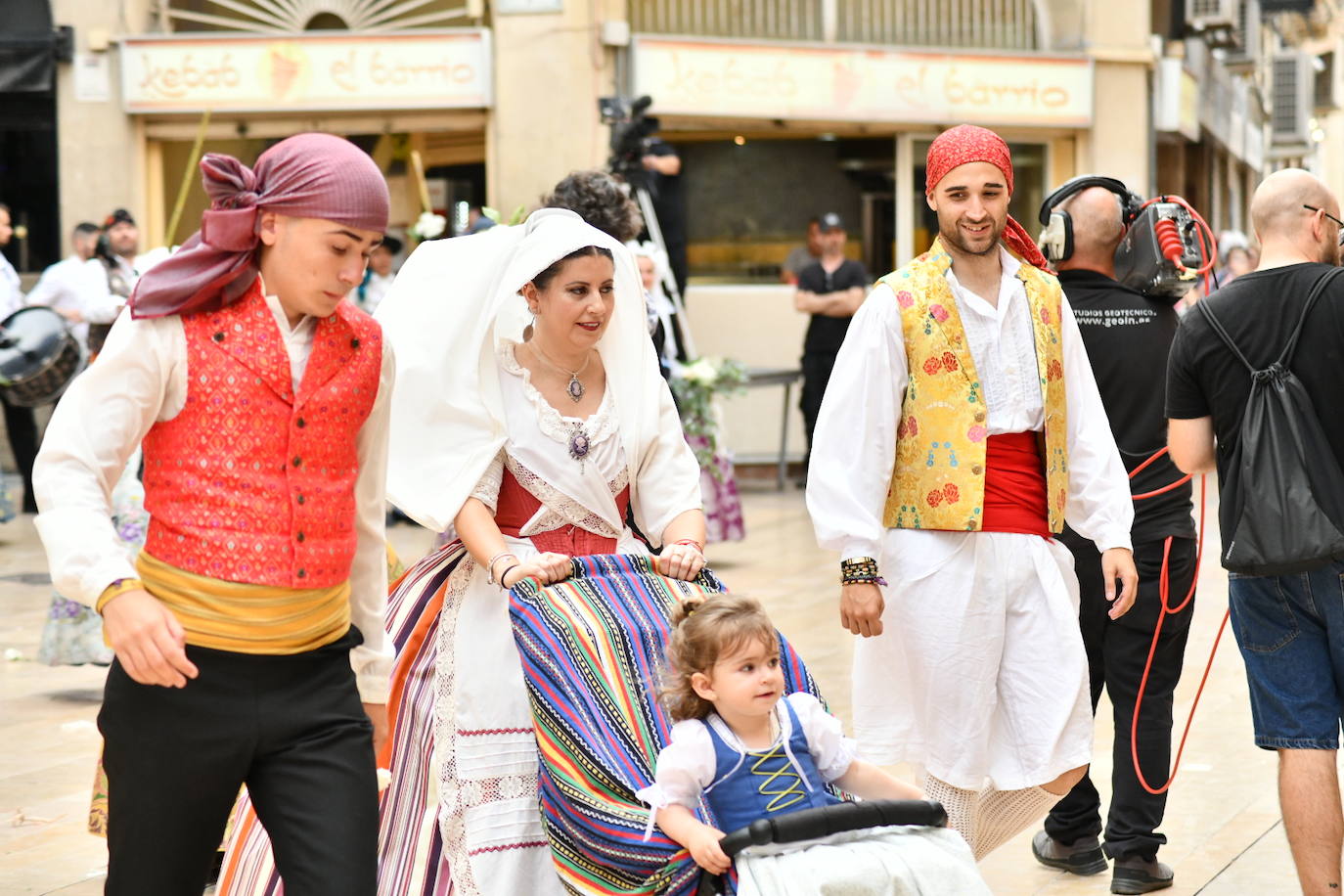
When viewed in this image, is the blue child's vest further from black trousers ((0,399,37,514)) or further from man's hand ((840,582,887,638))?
black trousers ((0,399,37,514))

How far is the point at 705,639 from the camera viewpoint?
367 cm

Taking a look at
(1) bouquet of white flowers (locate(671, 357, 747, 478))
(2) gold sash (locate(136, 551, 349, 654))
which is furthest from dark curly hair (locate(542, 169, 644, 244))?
(1) bouquet of white flowers (locate(671, 357, 747, 478))

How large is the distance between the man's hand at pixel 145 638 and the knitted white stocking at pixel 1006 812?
222cm

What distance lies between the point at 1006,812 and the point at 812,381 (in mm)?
10471

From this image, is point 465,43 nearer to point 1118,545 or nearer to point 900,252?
point 900,252

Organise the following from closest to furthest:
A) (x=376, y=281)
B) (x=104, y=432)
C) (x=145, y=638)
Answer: (x=145, y=638)
(x=104, y=432)
(x=376, y=281)

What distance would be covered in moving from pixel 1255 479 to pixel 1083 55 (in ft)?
40.7

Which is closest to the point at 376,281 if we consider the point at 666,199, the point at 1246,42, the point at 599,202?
the point at 666,199

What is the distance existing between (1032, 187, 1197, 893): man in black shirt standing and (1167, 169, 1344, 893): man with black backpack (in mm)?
835

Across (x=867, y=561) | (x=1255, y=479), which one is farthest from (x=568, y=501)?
(x=1255, y=479)

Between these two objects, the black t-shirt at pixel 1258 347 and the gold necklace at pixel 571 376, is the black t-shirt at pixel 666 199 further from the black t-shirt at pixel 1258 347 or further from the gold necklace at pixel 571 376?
the black t-shirt at pixel 1258 347

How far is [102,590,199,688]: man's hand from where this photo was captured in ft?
9.49

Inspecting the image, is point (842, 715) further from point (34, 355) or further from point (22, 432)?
point (22, 432)

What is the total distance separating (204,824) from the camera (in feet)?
10.4
